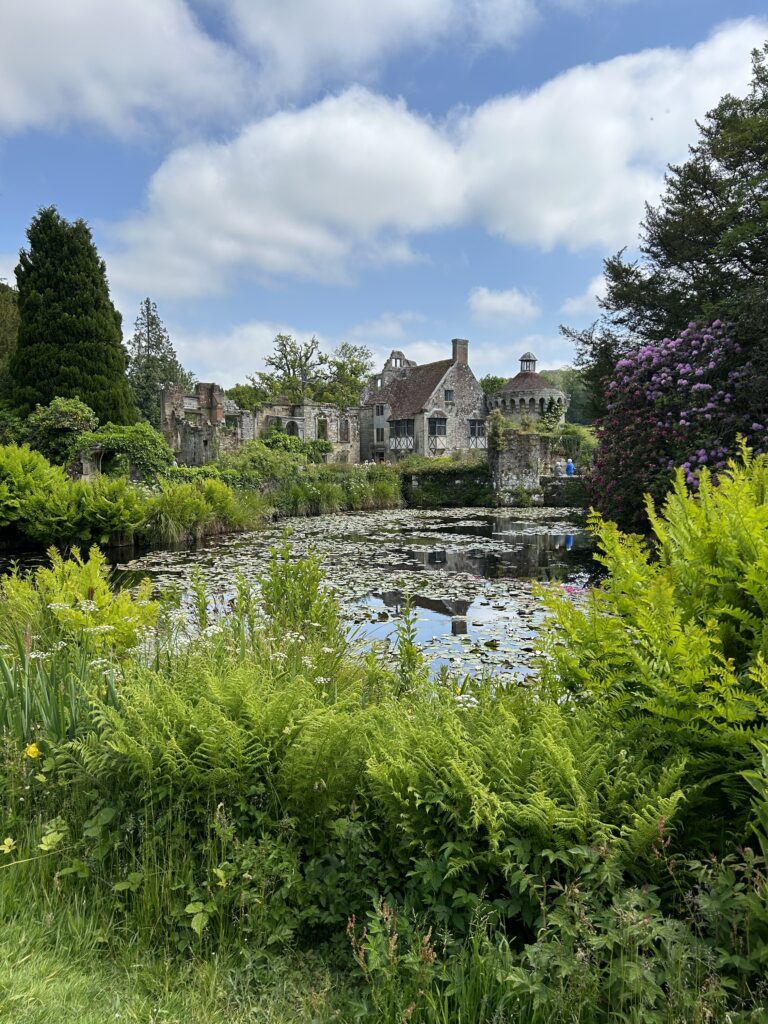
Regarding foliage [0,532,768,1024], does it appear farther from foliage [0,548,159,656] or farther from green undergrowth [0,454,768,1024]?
foliage [0,548,159,656]

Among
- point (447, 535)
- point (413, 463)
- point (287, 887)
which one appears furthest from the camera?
point (413, 463)

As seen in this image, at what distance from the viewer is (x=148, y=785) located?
244cm

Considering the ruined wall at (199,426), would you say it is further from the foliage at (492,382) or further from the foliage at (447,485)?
the foliage at (492,382)

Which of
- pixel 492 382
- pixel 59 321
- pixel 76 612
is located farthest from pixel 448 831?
pixel 492 382

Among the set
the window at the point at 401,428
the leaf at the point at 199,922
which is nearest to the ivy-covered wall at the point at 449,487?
the window at the point at 401,428

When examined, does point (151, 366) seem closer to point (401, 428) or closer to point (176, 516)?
point (401, 428)

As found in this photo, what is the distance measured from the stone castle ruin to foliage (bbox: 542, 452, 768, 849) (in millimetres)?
34366

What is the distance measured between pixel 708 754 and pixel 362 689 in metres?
2.37

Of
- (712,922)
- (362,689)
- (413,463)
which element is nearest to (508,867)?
(712,922)

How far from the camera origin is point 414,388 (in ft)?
145

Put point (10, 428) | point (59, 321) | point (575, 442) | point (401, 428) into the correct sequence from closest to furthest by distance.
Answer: point (10, 428) → point (59, 321) → point (575, 442) → point (401, 428)

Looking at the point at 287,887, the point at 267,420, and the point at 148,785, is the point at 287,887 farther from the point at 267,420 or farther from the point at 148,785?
the point at 267,420

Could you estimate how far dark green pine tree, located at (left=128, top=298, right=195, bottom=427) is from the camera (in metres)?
46.2

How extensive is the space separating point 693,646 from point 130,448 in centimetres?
1744
